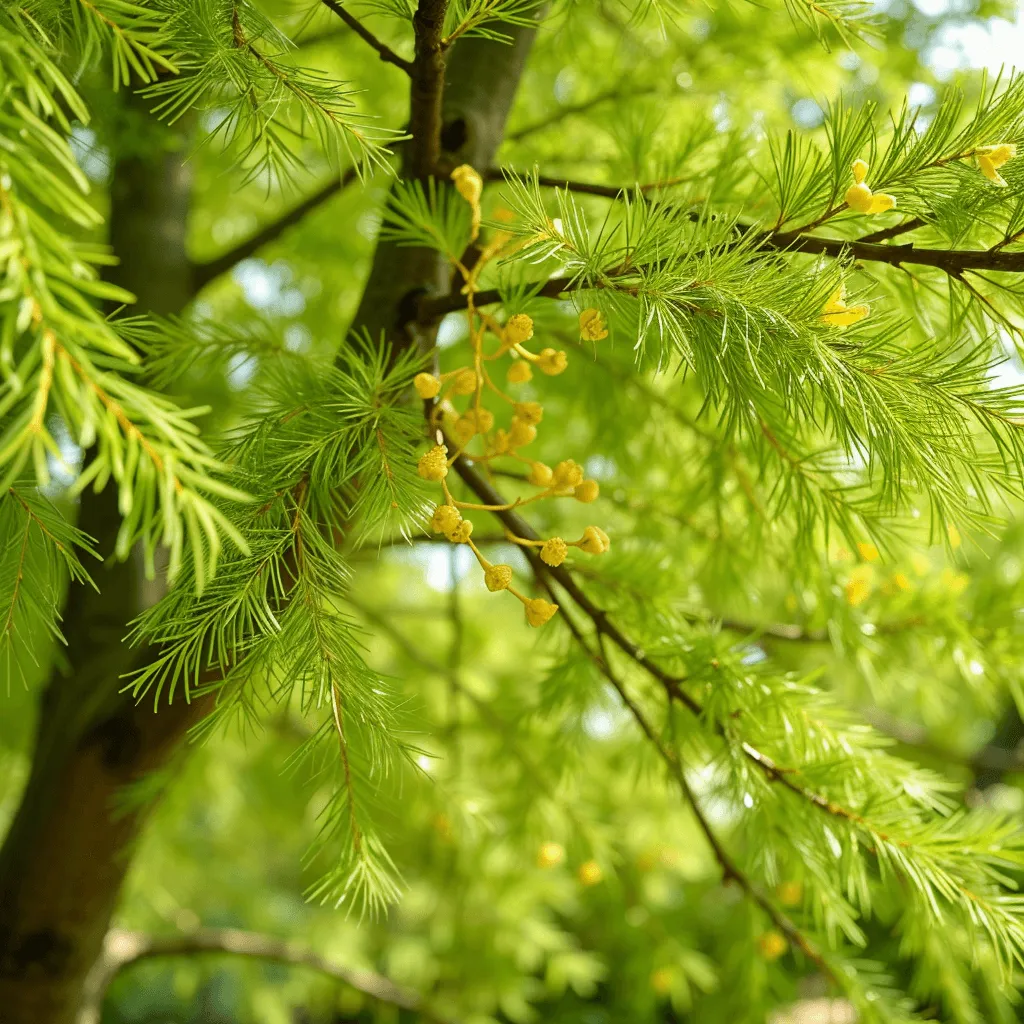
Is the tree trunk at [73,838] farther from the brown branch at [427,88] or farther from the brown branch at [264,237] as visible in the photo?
the brown branch at [427,88]

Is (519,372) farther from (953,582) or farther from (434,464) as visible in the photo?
(953,582)

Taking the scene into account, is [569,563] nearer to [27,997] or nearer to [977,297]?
[977,297]

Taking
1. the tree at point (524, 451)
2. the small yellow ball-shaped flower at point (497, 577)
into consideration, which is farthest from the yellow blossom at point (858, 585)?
the small yellow ball-shaped flower at point (497, 577)

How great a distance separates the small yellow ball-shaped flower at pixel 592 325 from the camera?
18.7 inches

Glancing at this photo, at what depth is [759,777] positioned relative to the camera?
0.62 meters

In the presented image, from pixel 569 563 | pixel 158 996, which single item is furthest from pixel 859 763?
pixel 158 996

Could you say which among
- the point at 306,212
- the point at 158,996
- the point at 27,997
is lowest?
the point at 158,996

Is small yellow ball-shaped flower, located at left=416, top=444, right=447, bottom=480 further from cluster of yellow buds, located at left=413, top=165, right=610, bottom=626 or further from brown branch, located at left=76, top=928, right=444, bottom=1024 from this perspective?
brown branch, located at left=76, top=928, right=444, bottom=1024

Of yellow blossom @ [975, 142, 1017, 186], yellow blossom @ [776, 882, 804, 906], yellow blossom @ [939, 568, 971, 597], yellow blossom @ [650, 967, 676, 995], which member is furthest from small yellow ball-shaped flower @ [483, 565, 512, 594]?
yellow blossom @ [650, 967, 676, 995]

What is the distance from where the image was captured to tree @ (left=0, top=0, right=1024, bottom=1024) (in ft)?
1.47

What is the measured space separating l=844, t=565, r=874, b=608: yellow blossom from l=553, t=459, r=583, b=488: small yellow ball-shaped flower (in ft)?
1.05

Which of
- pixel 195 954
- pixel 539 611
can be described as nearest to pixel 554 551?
pixel 539 611

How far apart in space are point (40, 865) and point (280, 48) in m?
0.81

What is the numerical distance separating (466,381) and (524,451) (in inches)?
27.1
